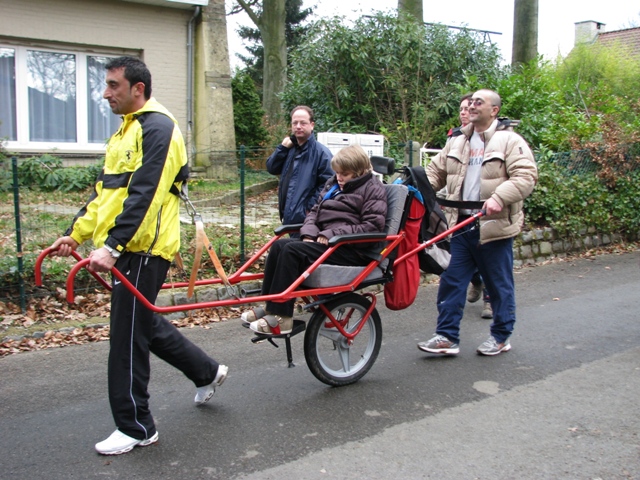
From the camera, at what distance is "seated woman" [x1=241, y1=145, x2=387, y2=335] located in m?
4.46

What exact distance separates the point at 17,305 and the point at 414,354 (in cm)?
390

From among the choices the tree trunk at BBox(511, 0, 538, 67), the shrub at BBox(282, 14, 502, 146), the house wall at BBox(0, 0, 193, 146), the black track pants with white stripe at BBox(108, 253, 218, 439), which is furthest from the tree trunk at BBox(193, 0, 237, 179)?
the black track pants with white stripe at BBox(108, 253, 218, 439)

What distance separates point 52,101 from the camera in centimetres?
1297

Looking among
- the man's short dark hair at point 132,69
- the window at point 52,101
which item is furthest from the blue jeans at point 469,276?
the window at point 52,101

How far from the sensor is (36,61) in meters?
12.7

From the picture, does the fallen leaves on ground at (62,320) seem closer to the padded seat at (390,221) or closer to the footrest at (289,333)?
the footrest at (289,333)

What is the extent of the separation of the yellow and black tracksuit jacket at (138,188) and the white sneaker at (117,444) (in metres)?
1.08

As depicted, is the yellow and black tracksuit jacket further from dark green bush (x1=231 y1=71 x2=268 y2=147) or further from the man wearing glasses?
dark green bush (x1=231 y1=71 x2=268 y2=147)

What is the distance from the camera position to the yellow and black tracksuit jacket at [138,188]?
12.0 feet

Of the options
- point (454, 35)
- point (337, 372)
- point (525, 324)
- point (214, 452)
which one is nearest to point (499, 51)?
point (454, 35)

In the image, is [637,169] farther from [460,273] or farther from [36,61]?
[36,61]

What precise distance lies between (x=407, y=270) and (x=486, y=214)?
2.57ft

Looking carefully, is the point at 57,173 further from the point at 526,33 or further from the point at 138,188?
the point at 526,33

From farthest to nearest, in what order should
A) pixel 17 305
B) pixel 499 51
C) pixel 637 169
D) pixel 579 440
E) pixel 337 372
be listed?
pixel 499 51
pixel 637 169
pixel 17 305
pixel 337 372
pixel 579 440
